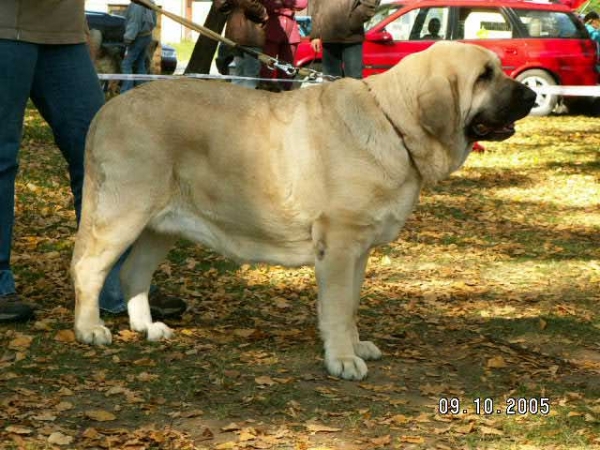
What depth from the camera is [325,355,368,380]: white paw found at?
4.79 meters

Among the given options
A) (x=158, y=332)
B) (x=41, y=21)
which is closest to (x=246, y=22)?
(x=41, y=21)

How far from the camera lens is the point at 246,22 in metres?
12.7

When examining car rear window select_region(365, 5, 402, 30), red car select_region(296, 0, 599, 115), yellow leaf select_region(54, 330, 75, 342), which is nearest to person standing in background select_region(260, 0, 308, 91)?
red car select_region(296, 0, 599, 115)

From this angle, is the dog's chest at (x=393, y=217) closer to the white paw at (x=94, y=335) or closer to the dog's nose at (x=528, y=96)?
the dog's nose at (x=528, y=96)

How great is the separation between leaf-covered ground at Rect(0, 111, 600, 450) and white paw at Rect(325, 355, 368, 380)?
0.04 m

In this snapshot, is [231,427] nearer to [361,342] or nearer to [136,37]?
[361,342]

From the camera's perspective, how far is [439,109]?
15.4ft

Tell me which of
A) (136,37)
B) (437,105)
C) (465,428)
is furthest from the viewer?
(136,37)

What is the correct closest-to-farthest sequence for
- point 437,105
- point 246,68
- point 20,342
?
point 437,105, point 20,342, point 246,68

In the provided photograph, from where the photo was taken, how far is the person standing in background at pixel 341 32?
11367 mm

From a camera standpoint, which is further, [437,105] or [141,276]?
[141,276]

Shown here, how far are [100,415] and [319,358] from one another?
1.24m

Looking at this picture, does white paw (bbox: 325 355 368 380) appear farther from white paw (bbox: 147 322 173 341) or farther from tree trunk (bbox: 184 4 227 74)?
tree trunk (bbox: 184 4 227 74)

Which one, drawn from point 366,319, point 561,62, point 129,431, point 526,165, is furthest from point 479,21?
point 129,431
